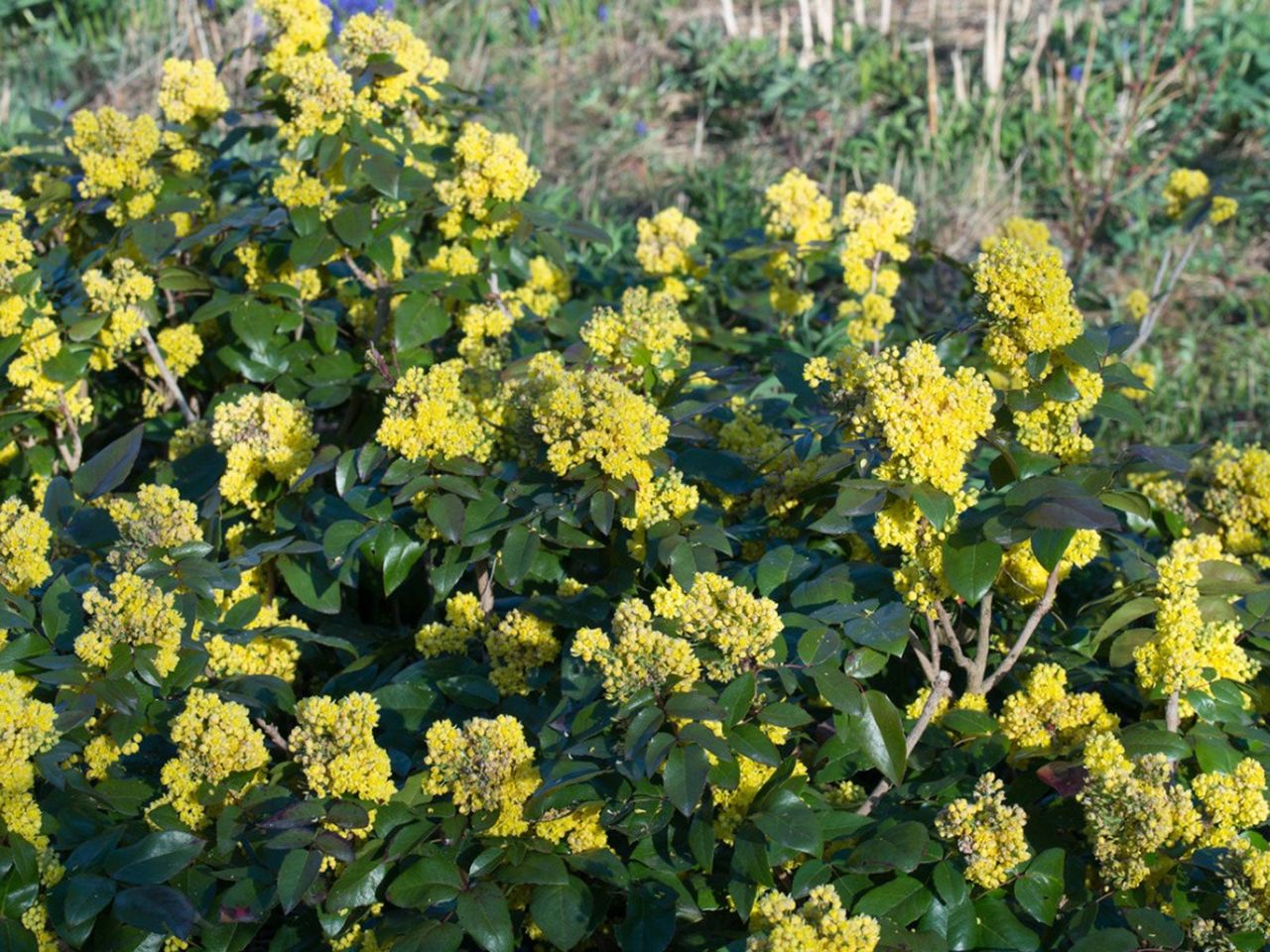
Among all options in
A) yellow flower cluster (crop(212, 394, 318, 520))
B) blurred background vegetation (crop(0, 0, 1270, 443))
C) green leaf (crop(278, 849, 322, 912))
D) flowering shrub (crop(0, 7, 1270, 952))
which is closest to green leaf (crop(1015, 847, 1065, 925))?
flowering shrub (crop(0, 7, 1270, 952))

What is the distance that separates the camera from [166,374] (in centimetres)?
299

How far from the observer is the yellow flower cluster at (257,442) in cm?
250

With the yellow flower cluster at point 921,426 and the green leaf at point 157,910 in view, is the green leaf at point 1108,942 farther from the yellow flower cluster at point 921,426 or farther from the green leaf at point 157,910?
Result: the green leaf at point 157,910

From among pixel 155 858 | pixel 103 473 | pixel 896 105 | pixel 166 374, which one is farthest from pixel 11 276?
pixel 896 105

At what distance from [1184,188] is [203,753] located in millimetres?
2695

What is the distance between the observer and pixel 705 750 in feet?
6.03

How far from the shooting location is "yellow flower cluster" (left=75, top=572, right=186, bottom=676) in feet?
6.54

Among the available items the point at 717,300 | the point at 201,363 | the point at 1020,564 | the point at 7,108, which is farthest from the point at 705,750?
the point at 7,108

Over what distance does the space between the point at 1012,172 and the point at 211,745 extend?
4.27m

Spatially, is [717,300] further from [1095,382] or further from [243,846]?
[243,846]

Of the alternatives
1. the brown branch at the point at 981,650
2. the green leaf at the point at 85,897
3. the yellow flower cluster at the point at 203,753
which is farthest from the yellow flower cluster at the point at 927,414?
the green leaf at the point at 85,897

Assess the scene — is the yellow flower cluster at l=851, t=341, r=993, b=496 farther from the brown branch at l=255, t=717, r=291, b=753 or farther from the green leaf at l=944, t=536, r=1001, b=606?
the brown branch at l=255, t=717, r=291, b=753

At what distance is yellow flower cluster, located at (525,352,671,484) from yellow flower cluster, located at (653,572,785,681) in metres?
0.27

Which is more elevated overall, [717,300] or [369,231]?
[369,231]
